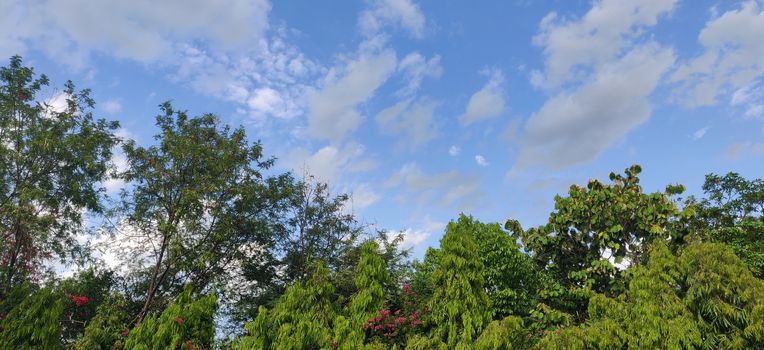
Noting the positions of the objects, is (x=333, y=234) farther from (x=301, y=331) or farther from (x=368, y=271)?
(x=301, y=331)

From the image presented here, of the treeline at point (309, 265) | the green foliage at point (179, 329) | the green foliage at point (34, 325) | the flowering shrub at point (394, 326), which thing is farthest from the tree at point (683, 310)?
the green foliage at point (34, 325)

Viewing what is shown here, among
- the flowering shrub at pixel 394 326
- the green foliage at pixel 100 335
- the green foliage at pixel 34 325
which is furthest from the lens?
the flowering shrub at pixel 394 326

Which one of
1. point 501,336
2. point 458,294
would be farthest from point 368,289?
point 501,336

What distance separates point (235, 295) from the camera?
2080cm

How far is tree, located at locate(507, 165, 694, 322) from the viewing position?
54.7ft

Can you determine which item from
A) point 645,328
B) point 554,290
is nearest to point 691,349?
point 645,328

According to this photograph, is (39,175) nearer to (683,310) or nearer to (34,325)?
(34,325)

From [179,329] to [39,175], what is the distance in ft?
29.1

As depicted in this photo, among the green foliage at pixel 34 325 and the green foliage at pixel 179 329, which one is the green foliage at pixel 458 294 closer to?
the green foliage at pixel 179 329

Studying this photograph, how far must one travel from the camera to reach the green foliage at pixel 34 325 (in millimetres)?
10133

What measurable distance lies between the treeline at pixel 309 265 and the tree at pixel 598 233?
0.06 meters

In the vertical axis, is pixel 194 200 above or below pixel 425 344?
above

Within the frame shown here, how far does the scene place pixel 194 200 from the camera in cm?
1691

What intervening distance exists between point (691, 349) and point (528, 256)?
8360 millimetres
